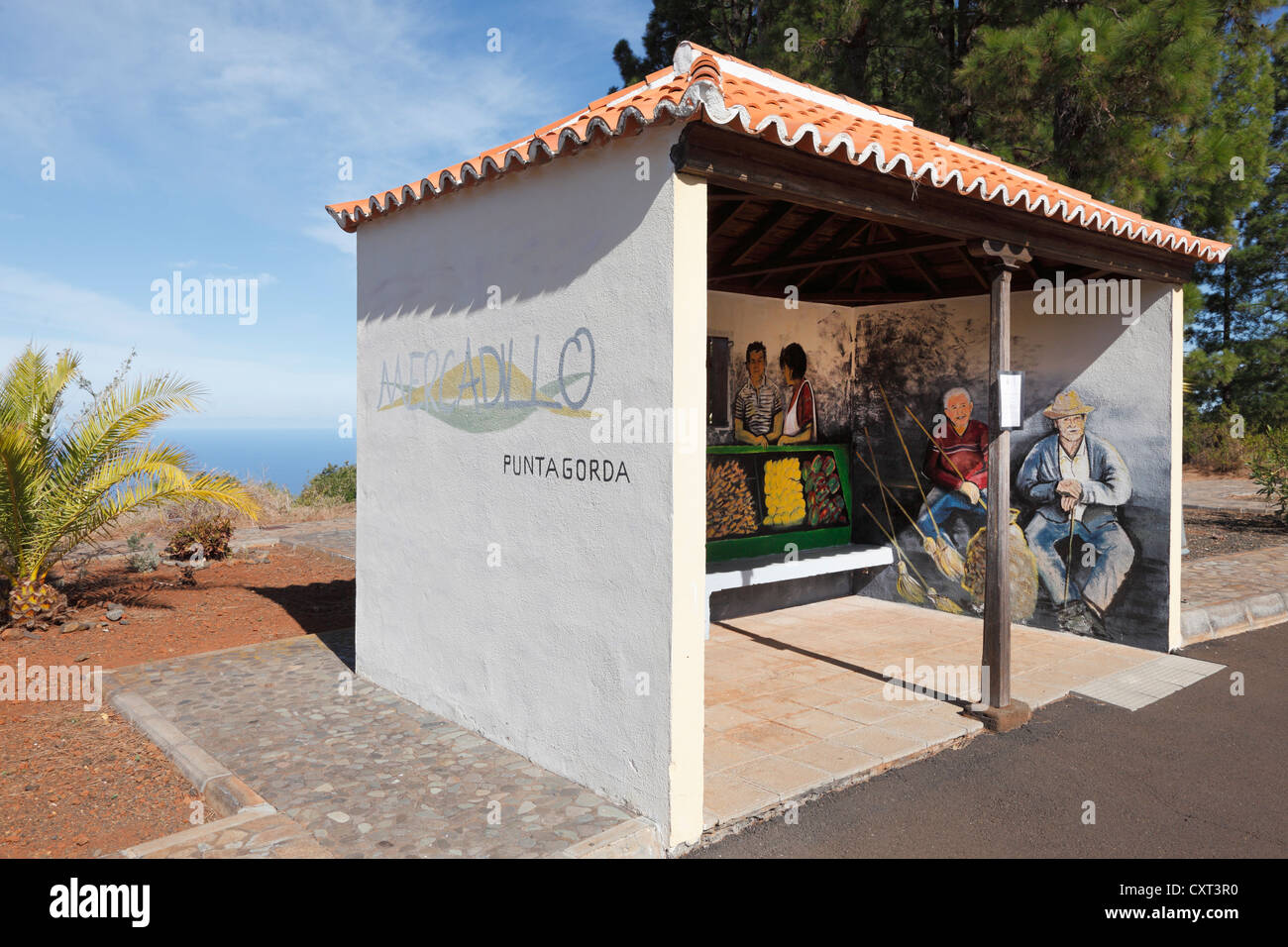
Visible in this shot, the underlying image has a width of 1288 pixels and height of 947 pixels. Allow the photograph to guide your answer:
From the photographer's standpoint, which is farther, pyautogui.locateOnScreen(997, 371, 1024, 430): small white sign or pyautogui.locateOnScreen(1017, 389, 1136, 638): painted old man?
pyautogui.locateOnScreen(1017, 389, 1136, 638): painted old man

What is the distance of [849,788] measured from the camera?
4.31 metres

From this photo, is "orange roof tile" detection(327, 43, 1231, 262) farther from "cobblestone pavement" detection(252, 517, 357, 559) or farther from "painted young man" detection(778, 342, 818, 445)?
"cobblestone pavement" detection(252, 517, 357, 559)

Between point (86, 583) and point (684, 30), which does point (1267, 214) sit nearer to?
point (684, 30)

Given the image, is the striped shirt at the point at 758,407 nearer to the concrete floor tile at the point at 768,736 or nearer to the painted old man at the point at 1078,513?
the painted old man at the point at 1078,513

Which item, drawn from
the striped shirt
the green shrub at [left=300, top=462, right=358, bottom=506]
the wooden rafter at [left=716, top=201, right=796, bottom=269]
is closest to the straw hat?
the striped shirt

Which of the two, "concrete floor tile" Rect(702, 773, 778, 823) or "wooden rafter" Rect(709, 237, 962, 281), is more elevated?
"wooden rafter" Rect(709, 237, 962, 281)

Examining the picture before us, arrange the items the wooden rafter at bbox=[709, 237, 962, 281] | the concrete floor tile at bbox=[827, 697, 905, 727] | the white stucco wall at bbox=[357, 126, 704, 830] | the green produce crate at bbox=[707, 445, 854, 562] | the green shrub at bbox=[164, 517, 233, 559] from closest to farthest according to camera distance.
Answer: the white stucco wall at bbox=[357, 126, 704, 830] < the concrete floor tile at bbox=[827, 697, 905, 727] < the wooden rafter at bbox=[709, 237, 962, 281] < the green produce crate at bbox=[707, 445, 854, 562] < the green shrub at bbox=[164, 517, 233, 559]

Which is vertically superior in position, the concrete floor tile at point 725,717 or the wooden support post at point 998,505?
the wooden support post at point 998,505

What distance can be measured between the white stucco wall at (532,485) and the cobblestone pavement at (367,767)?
0.62 ft

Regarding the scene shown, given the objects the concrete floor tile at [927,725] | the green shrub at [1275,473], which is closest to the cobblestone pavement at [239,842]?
the concrete floor tile at [927,725]

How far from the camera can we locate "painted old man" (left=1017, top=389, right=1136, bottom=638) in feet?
23.2

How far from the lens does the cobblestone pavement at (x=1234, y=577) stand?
830cm

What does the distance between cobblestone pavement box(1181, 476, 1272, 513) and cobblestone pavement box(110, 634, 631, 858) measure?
14.3 meters
